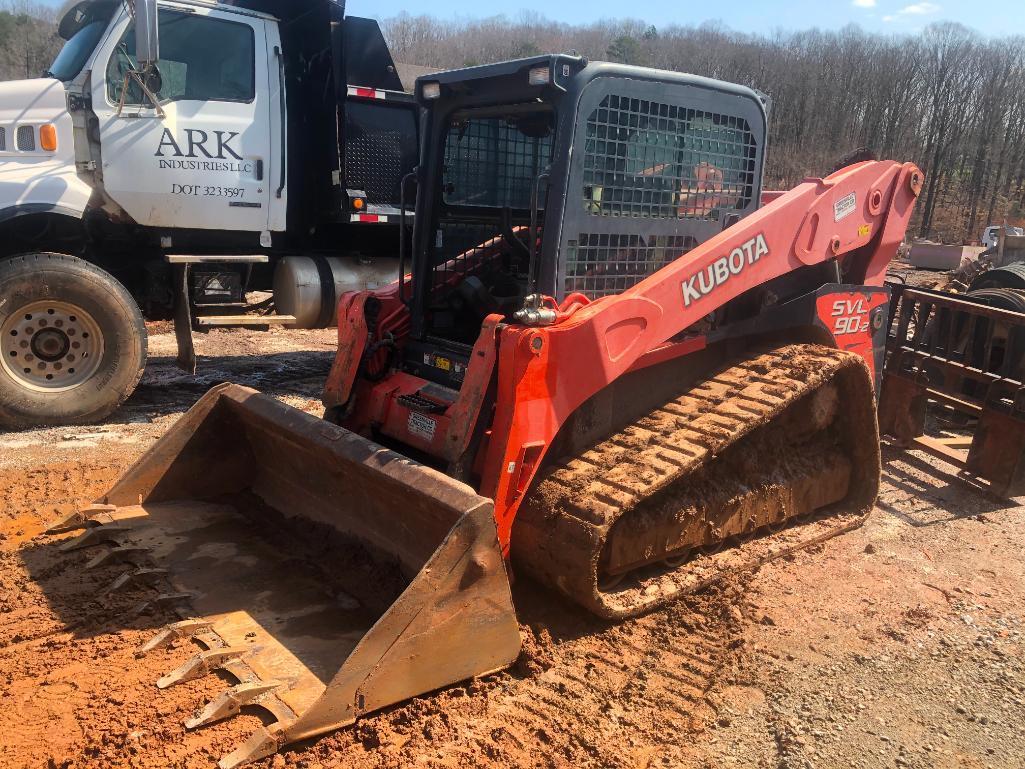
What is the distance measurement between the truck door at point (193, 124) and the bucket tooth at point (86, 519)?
3067mm

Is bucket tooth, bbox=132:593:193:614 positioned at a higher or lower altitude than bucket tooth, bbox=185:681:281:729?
lower

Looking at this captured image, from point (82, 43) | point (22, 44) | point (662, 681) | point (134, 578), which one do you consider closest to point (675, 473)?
point (662, 681)

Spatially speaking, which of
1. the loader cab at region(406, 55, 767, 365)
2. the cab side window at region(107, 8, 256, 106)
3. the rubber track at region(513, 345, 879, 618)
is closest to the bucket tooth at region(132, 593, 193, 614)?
the rubber track at region(513, 345, 879, 618)

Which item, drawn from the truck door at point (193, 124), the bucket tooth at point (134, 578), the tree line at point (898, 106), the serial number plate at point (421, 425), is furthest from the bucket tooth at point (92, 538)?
the tree line at point (898, 106)

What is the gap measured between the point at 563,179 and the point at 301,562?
1928mm

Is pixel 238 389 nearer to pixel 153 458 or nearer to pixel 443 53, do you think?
pixel 153 458

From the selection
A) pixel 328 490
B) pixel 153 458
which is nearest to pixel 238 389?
pixel 153 458

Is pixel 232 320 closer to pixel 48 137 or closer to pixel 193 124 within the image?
pixel 193 124

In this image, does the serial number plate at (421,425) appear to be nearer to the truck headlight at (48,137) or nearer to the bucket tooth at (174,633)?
the bucket tooth at (174,633)

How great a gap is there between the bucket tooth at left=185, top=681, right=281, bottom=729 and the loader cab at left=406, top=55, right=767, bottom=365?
5.86 ft

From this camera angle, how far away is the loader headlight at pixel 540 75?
342 cm

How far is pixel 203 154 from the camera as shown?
253 inches

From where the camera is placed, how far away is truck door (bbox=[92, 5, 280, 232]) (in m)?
6.12

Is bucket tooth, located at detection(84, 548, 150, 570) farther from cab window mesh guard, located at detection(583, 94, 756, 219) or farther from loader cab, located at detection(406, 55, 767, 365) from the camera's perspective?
cab window mesh guard, located at detection(583, 94, 756, 219)
